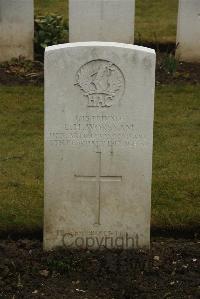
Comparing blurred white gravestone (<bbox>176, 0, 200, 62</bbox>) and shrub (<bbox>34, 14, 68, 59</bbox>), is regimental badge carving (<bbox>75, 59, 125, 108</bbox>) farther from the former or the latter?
blurred white gravestone (<bbox>176, 0, 200, 62</bbox>)

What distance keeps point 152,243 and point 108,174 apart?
0.68 metres

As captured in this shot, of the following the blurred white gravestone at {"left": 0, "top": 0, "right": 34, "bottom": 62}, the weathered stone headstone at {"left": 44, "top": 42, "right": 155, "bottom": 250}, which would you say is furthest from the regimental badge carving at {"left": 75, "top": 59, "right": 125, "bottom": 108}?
the blurred white gravestone at {"left": 0, "top": 0, "right": 34, "bottom": 62}

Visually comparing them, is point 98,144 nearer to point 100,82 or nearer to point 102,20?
point 100,82

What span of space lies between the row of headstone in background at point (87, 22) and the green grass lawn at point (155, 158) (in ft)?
3.87

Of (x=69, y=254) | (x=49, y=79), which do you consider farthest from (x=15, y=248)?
(x=49, y=79)

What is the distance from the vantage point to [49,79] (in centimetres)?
483

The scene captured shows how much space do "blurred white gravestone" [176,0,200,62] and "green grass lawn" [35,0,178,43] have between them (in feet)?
3.00

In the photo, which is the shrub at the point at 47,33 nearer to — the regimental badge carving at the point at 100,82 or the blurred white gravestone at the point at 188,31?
the blurred white gravestone at the point at 188,31

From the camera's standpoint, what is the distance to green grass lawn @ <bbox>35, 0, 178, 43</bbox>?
11.9m

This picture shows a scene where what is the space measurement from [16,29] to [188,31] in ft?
7.88

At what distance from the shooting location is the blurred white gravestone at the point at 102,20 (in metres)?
10.1

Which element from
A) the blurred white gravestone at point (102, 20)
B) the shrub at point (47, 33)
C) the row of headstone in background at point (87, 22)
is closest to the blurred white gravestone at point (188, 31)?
the row of headstone in background at point (87, 22)

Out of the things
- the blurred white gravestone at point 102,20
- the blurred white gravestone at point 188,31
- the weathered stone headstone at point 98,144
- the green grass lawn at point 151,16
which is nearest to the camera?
the weathered stone headstone at point 98,144

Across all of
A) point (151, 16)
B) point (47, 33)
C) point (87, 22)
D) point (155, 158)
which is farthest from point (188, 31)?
point (155, 158)
